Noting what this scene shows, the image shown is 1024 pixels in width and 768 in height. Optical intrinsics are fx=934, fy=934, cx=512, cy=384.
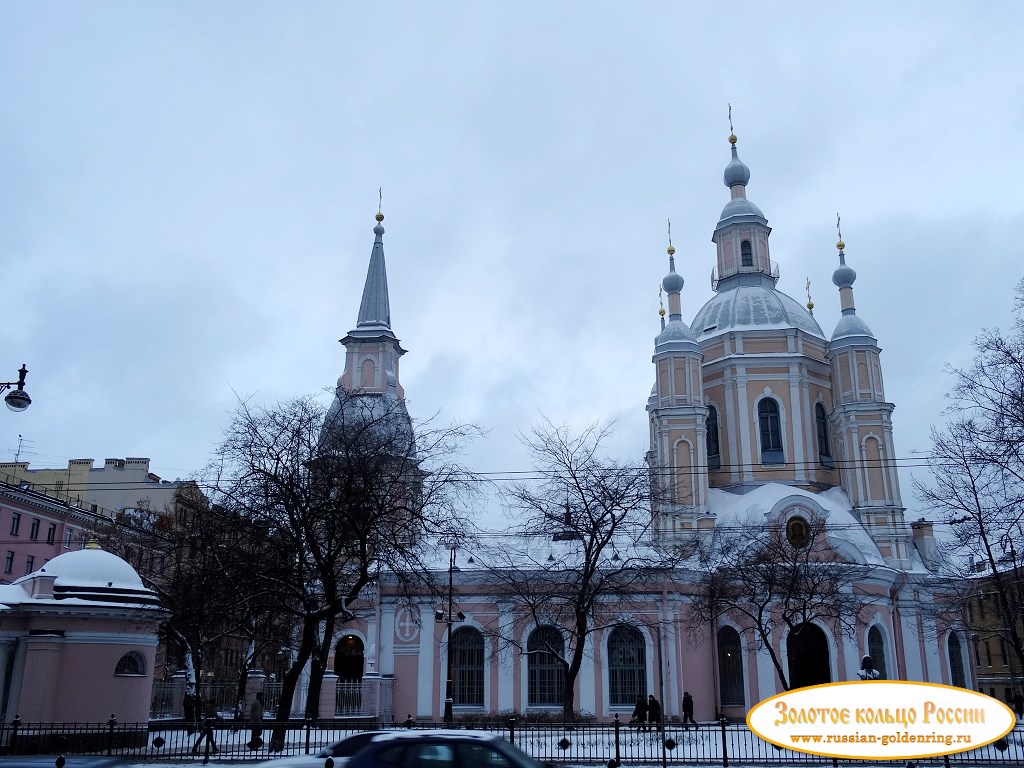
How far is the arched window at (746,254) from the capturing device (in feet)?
173

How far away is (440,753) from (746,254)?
4673cm

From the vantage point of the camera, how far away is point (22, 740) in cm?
1977

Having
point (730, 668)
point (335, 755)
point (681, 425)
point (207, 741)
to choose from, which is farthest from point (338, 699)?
point (335, 755)

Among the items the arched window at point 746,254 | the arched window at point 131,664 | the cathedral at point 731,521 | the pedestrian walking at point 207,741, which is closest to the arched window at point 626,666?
the cathedral at point 731,521

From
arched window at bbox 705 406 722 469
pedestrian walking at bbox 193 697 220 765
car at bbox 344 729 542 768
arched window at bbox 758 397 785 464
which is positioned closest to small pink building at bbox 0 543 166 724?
pedestrian walking at bbox 193 697 220 765

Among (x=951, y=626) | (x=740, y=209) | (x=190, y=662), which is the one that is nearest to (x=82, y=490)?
(x=190, y=662)

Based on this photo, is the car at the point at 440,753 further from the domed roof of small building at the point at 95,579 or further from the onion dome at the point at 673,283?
the onion dome at the point at 673,283

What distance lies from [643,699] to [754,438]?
16.2m

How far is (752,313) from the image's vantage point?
4828 cm

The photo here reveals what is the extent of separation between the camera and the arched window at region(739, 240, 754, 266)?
2082 inches

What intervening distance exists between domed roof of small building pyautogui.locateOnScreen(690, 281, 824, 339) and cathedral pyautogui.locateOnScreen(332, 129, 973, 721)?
123 mm

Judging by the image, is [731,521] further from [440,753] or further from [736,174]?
[440,753]

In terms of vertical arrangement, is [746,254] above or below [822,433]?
above

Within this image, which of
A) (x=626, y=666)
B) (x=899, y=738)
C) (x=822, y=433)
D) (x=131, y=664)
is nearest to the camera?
(x=899, y=738)
